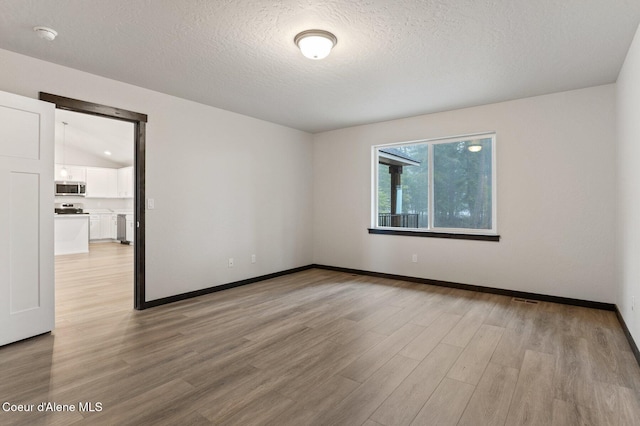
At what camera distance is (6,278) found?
8.97ft

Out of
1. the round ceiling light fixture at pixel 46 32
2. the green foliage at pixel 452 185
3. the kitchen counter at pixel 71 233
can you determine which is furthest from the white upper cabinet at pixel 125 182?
the green foliage at pixel 452 185

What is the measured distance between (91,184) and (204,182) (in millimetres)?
7817

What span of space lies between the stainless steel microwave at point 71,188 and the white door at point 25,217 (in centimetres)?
783

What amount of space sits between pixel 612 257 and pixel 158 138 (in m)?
5.41

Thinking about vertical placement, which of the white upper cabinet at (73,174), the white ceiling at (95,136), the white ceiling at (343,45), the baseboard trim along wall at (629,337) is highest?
the white ceiling at (95,136)

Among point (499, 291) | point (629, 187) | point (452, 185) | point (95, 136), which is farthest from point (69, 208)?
point (629, 187)

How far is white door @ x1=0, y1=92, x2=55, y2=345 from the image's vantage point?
107 inches

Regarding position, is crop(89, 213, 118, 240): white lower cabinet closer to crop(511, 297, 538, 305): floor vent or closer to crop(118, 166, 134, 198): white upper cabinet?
crop(118, 166, 134, 198): white upper cabinet

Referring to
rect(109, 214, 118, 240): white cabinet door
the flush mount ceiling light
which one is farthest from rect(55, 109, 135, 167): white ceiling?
the flush mount ceiling light

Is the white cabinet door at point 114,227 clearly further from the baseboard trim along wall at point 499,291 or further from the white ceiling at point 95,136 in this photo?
the baseboard trim along wall at point 499,291

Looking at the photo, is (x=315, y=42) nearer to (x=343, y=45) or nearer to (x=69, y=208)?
(x=343, y=45)

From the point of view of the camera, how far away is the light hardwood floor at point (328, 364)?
1.87 metres

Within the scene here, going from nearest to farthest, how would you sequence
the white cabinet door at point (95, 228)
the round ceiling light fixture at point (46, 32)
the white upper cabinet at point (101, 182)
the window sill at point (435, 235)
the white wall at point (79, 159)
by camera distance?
the round ceiling light fixture at point (46, 32)
the window sill at point (435, 235)
the white wall at point (79, 159)
the white cabinet door at point (95, 228)
the white upper cabinet at point (101, 182)

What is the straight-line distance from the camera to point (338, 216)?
5918 millimetres
